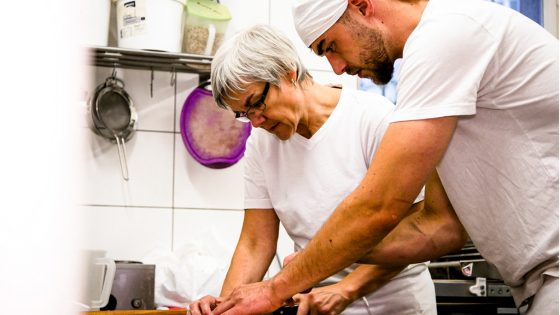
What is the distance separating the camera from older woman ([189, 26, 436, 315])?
1.71 metres

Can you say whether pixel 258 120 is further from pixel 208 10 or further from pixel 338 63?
pixel 208 10

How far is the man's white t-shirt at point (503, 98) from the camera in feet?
3.67

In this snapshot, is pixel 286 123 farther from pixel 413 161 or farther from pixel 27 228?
pixel 27 228

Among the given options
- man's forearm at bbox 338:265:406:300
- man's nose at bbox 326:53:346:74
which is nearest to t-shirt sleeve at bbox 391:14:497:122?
man's nose at bbox 326:53:346:74

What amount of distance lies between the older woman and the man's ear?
39 centimetres

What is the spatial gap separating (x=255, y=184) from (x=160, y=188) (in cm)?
91

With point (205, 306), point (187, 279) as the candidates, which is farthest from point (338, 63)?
point (187, 279)

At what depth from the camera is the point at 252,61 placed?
1706mm

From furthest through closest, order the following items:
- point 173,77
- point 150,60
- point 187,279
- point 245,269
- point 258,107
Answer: point 173,77
point 150,60
point 187,279
point 245,269
point 258,107

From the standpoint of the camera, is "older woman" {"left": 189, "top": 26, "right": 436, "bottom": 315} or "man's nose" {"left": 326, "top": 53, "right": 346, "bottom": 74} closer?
"man's nose" {"left": 326, "top": 53, "right": 346, "bottom": 74}

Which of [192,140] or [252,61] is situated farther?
[192,140]

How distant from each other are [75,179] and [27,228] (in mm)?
33

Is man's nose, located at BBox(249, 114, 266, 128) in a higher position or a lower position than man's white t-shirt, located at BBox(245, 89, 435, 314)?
higher

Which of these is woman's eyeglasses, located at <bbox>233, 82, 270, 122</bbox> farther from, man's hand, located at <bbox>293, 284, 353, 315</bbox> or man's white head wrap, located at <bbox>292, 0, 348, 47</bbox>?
man's hand, located at <bbox>293, 284, 353, 315</bbox>
